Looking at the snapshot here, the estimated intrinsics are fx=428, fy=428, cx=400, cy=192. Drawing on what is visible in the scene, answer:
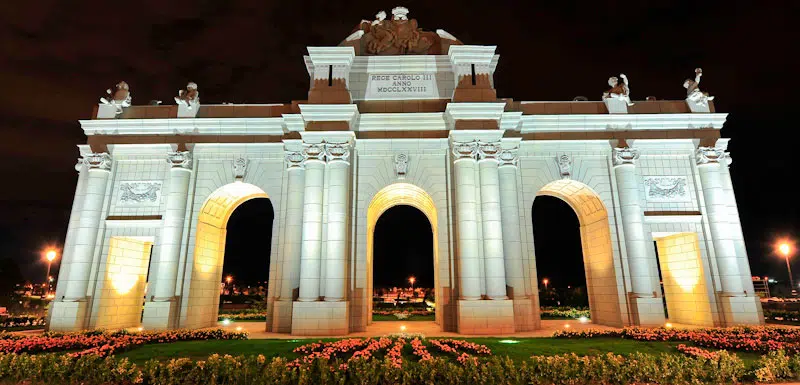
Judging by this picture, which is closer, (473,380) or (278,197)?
(473,380)

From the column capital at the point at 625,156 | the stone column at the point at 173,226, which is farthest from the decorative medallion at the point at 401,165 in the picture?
the column capital at the point at 625,156

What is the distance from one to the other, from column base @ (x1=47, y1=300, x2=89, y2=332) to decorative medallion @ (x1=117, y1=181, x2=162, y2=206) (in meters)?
5.26

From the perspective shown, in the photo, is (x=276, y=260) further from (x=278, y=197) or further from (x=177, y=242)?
(x=177, y=242)

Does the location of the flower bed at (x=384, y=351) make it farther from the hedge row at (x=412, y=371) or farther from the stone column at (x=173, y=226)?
the stone column at (x=173, y=226)

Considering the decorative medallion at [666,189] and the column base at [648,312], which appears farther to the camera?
the decorative medallion at [666,189]

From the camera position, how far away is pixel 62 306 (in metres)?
19.8

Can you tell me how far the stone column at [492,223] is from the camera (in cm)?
1891

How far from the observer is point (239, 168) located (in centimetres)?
2217

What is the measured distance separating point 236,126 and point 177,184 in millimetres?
4148

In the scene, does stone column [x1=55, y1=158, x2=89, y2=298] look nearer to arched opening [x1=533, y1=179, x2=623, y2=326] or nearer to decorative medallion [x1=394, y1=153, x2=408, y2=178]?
decorative medallion [x1=394, y1=153, x2=408, y2=178]

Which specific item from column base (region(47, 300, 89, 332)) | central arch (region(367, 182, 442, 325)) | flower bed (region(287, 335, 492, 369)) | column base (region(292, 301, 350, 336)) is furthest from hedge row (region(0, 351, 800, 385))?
central arch (region(367, 182, 442, 325))

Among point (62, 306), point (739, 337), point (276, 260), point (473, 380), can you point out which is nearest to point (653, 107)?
point (739, 337)

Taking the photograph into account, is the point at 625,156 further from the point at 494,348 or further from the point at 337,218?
the point at 337,218

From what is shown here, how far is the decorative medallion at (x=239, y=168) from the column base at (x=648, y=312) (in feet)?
66.5
